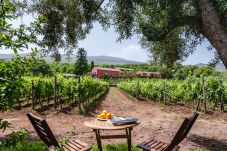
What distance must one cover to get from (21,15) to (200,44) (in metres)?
4.70

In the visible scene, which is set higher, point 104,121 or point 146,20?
point 146,20

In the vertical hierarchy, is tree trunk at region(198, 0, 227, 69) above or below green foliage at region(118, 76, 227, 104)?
above

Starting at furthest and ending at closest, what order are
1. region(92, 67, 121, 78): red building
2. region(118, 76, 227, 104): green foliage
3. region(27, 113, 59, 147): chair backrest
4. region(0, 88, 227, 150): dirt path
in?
region(92, 67, 121, 78): red building → region(118, 76, 227, 104): green foliage → region(0, 88, 227, 150): dirt path → region(27, 113, 59, 147): chair backrest

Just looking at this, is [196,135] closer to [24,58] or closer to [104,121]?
[104,121]

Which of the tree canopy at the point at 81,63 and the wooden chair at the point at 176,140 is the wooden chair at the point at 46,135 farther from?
the tree canopy at the point at 81,63

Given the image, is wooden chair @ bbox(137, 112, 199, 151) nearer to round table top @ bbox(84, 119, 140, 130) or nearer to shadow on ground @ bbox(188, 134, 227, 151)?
round table top @ bbox(84, 119, 140, 130)

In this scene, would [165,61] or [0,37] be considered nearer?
[0,37]

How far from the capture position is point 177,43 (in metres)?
8.55

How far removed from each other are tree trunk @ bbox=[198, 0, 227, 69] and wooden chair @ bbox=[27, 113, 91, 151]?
308 centimetres

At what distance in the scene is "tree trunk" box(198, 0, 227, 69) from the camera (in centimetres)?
591

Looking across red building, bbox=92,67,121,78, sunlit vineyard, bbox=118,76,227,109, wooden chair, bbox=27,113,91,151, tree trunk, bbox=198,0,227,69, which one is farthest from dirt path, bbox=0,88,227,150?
red building, bbox=92,67,121,78

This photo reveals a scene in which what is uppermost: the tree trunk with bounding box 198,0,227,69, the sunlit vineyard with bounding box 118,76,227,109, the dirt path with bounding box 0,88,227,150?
the tree trunk with bounding box 198,0,227,69

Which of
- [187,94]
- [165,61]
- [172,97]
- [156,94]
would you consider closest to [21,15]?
[165,61]

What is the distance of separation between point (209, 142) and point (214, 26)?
490 cm
